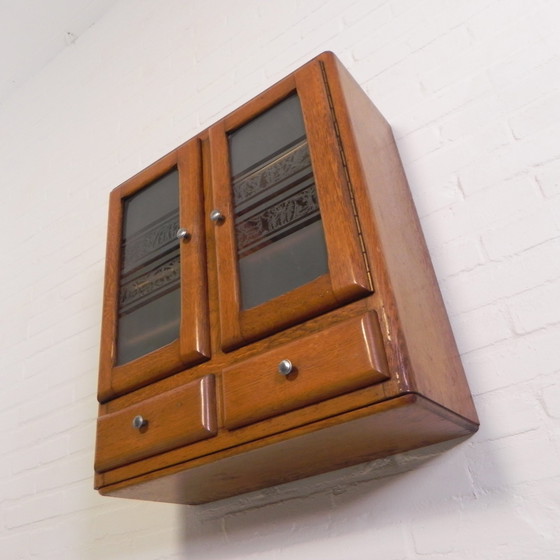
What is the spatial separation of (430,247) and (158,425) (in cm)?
61

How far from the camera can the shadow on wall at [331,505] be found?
952 mm

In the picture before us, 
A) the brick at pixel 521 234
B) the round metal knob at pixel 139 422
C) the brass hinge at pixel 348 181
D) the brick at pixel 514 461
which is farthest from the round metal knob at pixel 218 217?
the brick at pixel 514 461

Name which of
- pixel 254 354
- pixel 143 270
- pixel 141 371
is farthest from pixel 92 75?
pixel 254 354

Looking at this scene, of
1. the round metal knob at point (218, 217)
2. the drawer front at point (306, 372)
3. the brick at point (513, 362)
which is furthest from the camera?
the round metal knob at point (218, 217)

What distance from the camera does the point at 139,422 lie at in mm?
989

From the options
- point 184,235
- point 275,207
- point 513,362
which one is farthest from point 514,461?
point 184,235

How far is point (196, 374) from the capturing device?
0.98 meters

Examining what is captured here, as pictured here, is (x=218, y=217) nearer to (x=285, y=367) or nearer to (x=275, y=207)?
(x=275, y=207)

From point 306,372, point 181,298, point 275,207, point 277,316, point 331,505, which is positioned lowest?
point 331,505

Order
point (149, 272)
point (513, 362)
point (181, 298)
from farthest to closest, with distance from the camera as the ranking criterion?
point (149, 272), point (181, 298), point (513, 362)

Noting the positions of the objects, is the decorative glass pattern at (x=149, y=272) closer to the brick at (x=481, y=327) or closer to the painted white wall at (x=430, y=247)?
the painted white wall at (x=430, y=247)

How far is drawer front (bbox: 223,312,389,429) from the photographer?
0.78 metres

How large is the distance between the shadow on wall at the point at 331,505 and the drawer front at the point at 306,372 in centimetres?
29

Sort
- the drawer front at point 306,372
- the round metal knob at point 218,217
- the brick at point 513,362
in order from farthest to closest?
the round metal knob at point 218,217 → the brick at point 513,362 → the drawer front at point 306,372
